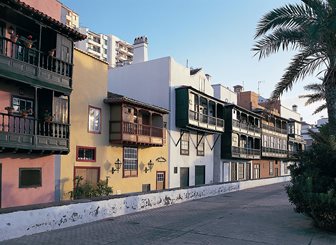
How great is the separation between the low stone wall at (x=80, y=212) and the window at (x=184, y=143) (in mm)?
7880

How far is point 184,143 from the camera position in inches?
1182

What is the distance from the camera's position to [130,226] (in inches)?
504

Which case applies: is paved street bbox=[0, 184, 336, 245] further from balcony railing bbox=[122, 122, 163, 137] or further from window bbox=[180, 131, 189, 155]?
window bbox=[180, 131, 189, 155]

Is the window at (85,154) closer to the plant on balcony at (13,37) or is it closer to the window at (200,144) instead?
the plant on balcony at (13,37)

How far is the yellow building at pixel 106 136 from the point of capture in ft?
63.5

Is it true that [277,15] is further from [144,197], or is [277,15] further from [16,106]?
[16,106]

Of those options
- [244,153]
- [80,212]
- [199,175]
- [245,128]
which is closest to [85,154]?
[80,212]

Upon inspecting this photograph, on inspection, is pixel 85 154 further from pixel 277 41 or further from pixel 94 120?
pixel 277 41

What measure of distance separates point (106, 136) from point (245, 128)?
71.0 feet

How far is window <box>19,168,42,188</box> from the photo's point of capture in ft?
50.7

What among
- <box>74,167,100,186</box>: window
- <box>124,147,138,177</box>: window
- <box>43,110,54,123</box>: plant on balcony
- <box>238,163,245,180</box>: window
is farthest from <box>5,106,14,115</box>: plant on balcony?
<box>238,163,245,180</box>: window

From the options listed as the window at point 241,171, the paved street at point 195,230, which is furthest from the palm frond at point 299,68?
the window at point 241,171

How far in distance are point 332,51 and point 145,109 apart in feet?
43.2

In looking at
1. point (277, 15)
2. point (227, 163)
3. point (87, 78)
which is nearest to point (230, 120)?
point (227, 163)
